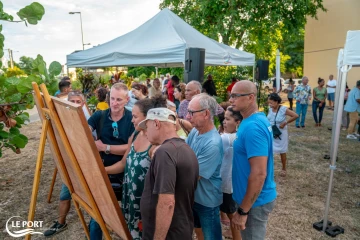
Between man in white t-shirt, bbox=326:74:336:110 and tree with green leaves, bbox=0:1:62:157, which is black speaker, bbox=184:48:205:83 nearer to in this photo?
tree with green leaves, bbox=0:1:62:157

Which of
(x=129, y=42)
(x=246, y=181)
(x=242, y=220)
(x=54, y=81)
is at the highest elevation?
(x=129, y=42)

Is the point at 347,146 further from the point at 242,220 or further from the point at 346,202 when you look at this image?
the point at 242,220

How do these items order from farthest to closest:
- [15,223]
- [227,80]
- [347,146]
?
[227,80] < [347,146] < [15,223]

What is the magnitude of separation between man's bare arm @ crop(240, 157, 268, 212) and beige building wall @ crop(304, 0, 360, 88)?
1549 cm

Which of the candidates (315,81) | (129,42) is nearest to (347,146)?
(129,42)

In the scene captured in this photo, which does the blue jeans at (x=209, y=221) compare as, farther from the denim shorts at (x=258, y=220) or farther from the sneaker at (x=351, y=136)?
the sneaker at (x=351, y=136)

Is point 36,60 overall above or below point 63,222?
above

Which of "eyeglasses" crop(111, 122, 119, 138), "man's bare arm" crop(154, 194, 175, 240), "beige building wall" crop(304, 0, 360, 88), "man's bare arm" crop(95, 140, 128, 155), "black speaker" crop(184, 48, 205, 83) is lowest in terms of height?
"man's bare arm" crop(154, 194, 175, 240)

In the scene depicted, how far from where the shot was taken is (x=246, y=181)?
2.12 m

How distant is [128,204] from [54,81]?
1.08m

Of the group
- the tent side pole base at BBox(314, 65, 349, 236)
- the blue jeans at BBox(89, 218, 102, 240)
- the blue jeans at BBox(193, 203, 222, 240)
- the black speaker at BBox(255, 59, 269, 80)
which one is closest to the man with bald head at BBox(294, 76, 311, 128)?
the black speaker at BBox(255, 59, 269, 80)

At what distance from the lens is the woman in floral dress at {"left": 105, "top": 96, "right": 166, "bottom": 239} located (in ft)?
6.44

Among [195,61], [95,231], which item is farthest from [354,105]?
[95,231]

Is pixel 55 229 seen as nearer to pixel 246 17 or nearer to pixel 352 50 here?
pixel 352 50
